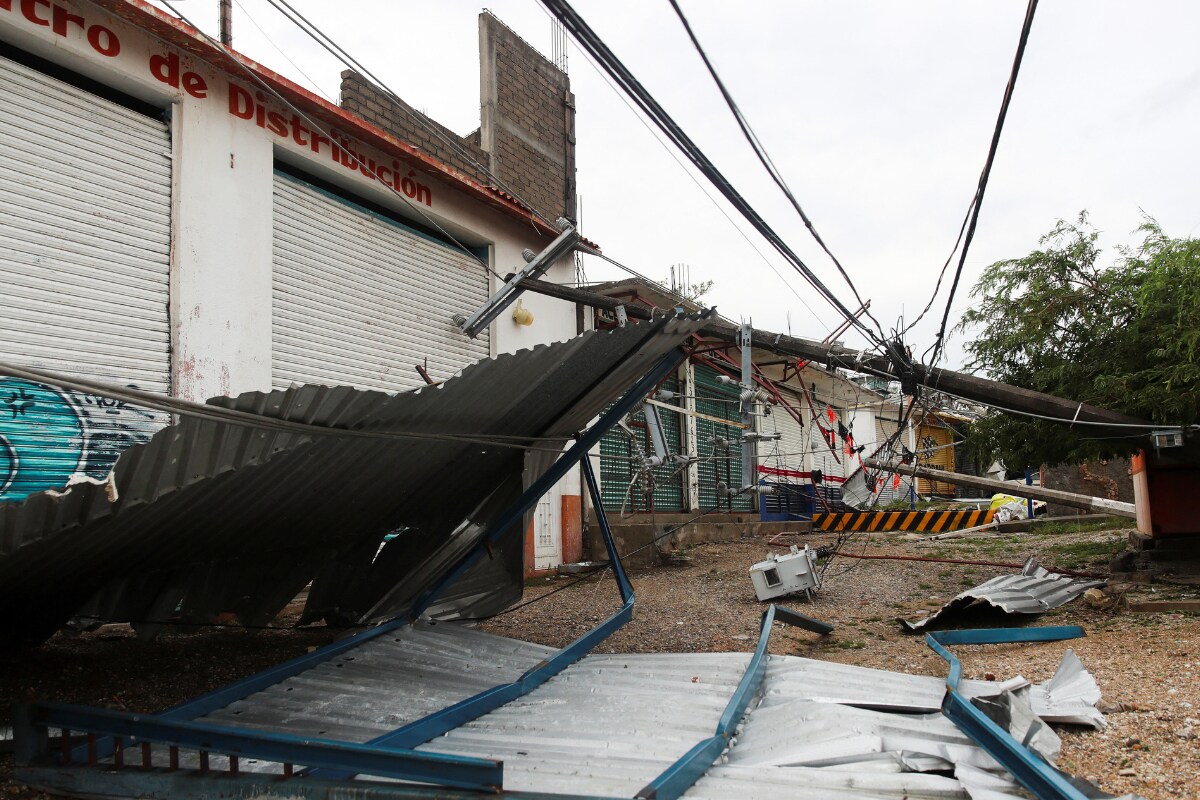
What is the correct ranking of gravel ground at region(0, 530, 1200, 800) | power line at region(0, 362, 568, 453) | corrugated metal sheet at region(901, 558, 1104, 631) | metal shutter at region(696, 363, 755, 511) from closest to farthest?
power line at region(0, 362, 568, 453)
gravel ground at region(0, 530, 1200, 800)
corrugated metal sheet at region(901, 558, 1104, 631)
metal shutter at region(696, 363, 755, 511)

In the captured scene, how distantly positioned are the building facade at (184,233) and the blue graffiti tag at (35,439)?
12mm

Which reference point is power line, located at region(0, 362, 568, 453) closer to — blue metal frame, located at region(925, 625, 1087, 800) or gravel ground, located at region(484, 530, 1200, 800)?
blue metal frame, located at region(925, 625, 1087, 800)

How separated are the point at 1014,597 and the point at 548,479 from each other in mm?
4764

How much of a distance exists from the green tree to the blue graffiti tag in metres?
9.97

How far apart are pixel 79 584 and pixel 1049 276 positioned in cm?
1038

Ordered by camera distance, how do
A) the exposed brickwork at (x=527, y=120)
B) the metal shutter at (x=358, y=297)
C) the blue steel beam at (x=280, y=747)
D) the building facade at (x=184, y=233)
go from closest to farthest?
the blue steel beam at (x=280, y=747) → the building facade at (x=184, y=233) → the metal shutter at (x=358, y=297) → the exposed brickwork at (x=527, y=120)

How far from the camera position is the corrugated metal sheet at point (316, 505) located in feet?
10.1

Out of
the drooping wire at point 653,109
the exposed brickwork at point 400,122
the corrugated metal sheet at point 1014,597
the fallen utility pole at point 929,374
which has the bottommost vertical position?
the corrugated metal sheet at point 1014,597

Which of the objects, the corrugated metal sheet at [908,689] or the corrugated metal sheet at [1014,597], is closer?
the corrugated metal sheet at [908,689]

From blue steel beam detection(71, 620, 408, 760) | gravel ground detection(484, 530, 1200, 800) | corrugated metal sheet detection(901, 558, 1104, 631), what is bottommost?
gravel ground detection(484, 530, 1200, 800)

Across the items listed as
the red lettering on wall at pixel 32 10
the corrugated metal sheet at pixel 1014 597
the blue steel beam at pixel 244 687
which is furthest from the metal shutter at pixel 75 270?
the corrugated metal sheet at pixel 1014 597

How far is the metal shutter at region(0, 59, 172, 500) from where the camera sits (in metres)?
5.89

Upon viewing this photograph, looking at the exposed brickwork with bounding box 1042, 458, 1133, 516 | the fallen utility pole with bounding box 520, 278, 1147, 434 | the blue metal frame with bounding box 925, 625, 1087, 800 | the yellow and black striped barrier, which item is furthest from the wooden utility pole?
the exposed brickwork with bounding box 1042, 458, 1133, 516

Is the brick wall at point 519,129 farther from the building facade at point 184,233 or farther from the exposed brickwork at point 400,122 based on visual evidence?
the building facade at point 184,233
